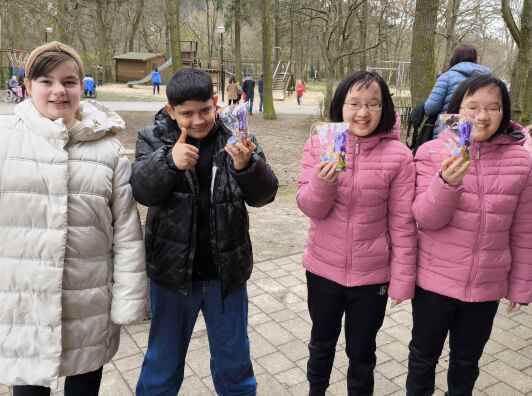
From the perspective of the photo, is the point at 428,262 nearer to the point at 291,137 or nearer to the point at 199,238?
the point at 199,238

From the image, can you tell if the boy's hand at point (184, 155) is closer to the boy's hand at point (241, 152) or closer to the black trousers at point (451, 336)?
the boy's hand at point (241, 152)

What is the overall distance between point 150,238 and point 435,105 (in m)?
3.52

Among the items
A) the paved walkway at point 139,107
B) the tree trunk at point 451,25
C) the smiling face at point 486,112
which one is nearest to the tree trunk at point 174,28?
the paved walkway at point 139,107

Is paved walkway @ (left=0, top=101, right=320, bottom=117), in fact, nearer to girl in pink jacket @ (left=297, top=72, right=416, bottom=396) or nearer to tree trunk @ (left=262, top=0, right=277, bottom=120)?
tree trunk @ (left=262, top=0, right=277, bottom=120)

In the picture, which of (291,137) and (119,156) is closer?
(119,156)

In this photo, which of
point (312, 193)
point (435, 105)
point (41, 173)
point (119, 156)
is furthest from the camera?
point (435, 105)

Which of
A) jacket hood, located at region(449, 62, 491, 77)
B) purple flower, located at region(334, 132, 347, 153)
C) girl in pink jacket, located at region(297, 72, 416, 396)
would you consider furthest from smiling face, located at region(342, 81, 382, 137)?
jacket hood, located at region(449, 62, 491, 77)

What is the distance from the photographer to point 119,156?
7.43 feet

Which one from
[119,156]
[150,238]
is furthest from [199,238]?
[119,156]

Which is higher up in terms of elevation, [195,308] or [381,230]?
[381,230]

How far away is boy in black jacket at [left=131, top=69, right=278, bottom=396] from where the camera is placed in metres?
2.20

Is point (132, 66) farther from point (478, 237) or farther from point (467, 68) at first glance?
point (478, 237)

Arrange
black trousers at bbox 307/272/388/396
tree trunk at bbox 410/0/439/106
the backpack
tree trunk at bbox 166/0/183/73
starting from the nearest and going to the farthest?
black trousers at bbox 307/272/388/396 < the backpack < tree trunk at bbox 410/0/439/106 < tree trunk at bbox 166/0/183/73

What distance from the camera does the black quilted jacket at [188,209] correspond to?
226 cm
